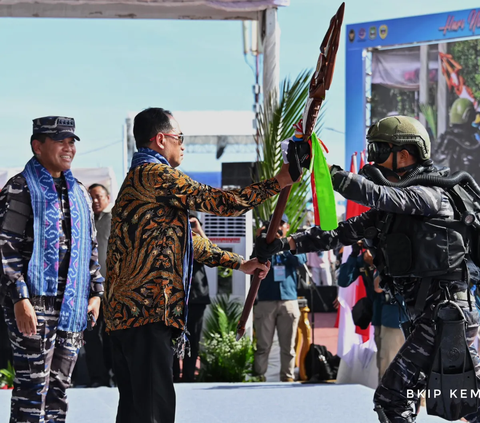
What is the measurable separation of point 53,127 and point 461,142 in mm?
17739

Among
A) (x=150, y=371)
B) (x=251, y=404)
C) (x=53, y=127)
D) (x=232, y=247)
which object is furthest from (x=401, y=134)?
(x=232, y=247)

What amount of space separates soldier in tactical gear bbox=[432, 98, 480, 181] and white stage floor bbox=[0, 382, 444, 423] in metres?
14.1

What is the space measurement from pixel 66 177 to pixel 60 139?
0.22 m

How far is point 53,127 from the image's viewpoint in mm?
4512

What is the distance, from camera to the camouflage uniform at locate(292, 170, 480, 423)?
3.95 metres

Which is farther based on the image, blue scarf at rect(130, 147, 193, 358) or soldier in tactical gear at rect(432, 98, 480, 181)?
soldier in tactical gear at rect(432, 98, 480, 181)

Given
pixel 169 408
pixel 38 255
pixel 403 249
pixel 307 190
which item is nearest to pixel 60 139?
pixel 38 255

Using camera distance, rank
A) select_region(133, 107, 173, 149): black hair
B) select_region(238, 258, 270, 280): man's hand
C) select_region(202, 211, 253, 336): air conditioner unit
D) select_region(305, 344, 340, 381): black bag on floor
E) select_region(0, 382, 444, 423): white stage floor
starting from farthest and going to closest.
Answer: select_region(202, 211, 253, 336): air conditioner unit
select_region(305, 344, 340, 381): black bag on floor
select_region(0, 382, 444, 423): white stage floor
select_region(238, 258, 270, 280): man's hand
select_region(133, 107, 173, 149): black hair

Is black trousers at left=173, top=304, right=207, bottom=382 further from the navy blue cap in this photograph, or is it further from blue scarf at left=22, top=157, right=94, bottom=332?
the navy blue cap

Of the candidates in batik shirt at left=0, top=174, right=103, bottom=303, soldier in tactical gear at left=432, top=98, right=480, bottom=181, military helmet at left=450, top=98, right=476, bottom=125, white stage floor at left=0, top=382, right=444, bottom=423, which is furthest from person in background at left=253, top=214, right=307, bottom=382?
military helmet at left=450, top=98, right=476, bottom=125

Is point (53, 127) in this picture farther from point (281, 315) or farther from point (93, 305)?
point (281, 315)

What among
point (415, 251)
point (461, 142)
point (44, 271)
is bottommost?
point (44, 271)

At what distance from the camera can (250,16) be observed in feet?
31.5

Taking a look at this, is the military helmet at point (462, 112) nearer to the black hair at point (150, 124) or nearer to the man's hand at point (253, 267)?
the man's hand at point (253, 267)
